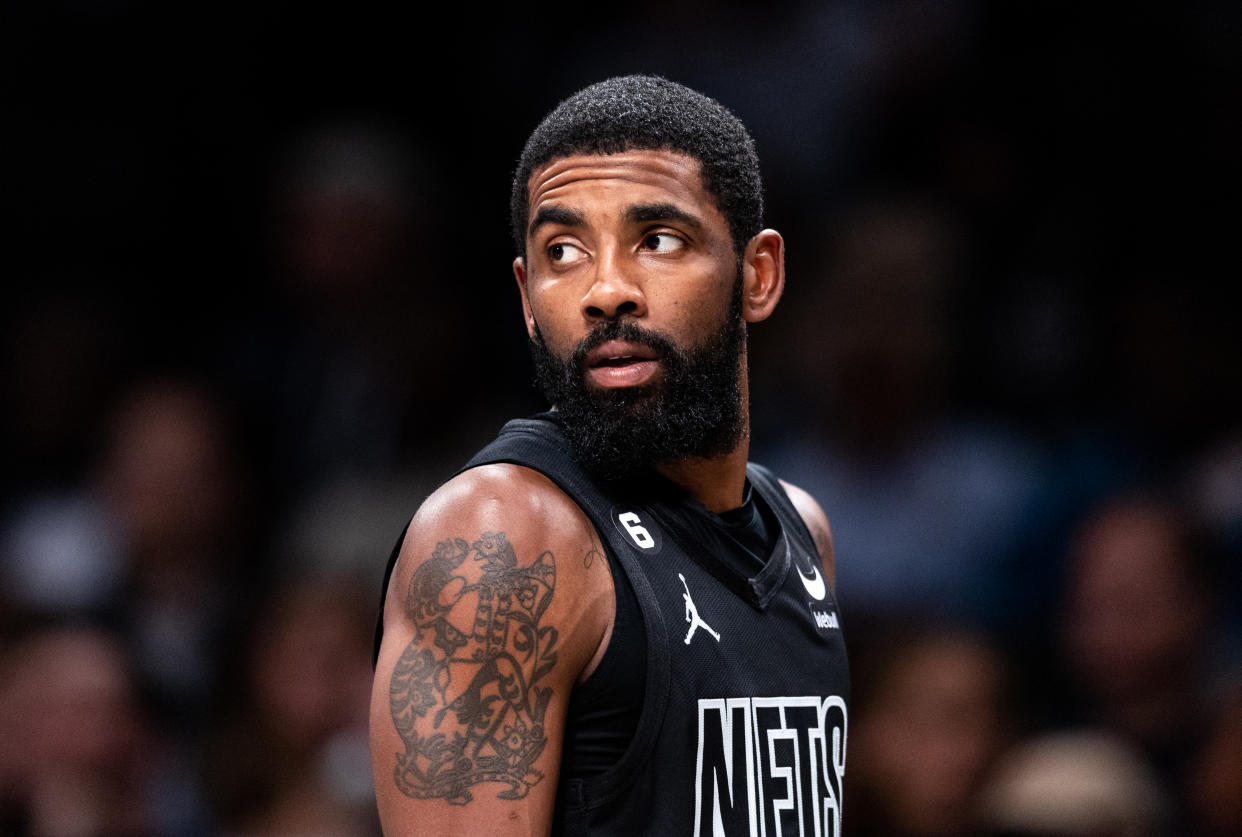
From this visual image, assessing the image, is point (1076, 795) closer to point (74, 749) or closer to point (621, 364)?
point (621, 364)

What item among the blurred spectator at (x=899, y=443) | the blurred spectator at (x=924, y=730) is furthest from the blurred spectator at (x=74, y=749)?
the blurred spectator at (x=899, y=443)

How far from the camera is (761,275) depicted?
8.89 feet

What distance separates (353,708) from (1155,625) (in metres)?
2.29

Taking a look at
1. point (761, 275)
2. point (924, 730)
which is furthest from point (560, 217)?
point (924, 730)

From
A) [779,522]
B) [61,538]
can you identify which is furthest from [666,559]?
[61,538]

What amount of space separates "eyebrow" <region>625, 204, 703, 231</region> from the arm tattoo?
0.57 meters

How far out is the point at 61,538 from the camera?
17.6 ft

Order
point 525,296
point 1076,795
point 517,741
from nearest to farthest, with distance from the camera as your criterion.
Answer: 1. point 517,741
2. point 525,296
3. point 1076,795

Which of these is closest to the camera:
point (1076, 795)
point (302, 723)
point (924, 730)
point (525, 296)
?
point (525, 296)

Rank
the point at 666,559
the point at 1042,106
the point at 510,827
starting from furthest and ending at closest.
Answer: the point at 1042,106, the point at 666,559, the point at 510,827

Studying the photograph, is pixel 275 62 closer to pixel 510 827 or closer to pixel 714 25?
pixel 714 25

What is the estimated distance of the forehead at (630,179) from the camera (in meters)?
2.46

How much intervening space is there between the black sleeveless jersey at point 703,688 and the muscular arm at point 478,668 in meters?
0.09

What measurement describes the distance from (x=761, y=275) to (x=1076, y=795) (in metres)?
1.79
